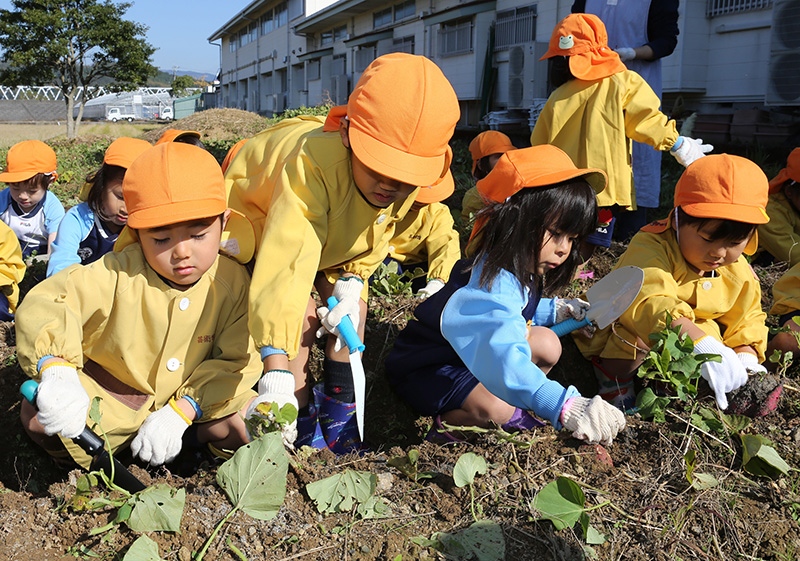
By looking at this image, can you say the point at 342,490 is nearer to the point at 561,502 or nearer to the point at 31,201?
the point at 561,502

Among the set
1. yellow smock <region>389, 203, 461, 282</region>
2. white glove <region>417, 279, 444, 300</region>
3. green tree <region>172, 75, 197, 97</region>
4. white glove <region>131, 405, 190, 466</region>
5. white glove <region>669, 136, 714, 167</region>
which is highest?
green tree <region>172, 75, 197, 97</region>

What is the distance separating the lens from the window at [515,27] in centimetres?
1166

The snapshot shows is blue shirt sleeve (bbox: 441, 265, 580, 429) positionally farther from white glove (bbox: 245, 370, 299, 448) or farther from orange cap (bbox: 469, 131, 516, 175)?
orange cap (bbox: 469, 131, 516, 175)

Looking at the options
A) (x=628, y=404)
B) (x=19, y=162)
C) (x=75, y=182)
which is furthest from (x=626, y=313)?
(x=75, y=182)

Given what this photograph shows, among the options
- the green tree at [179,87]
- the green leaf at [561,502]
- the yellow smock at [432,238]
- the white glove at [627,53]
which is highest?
the green tree at [179,87]

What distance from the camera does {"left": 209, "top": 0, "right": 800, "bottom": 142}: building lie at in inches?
283

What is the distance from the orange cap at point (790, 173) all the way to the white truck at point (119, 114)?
154 ft

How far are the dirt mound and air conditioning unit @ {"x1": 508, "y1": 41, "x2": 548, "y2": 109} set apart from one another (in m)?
4.49

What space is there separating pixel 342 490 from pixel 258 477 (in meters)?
0.22

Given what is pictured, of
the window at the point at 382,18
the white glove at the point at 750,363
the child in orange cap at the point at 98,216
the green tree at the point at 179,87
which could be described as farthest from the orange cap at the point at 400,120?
the green tree at the point at 179,87

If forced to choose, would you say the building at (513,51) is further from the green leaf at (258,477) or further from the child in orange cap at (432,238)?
the green leaf at (258,477)

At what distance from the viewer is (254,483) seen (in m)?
1.74

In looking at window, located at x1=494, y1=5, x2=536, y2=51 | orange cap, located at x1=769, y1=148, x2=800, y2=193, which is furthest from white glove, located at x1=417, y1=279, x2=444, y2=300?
window, located at x1=494, y1=5, x2=536, y2=51

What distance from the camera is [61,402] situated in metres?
1.96
